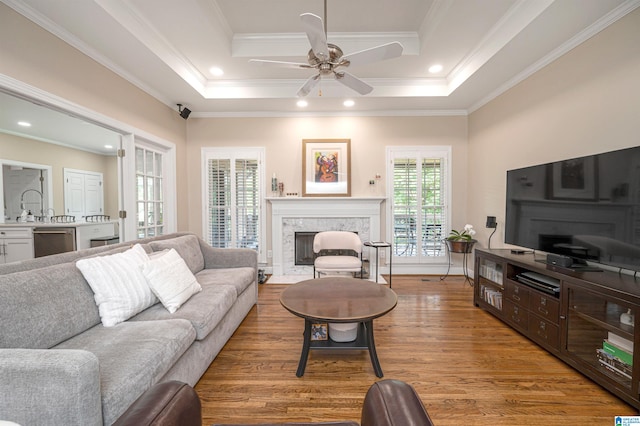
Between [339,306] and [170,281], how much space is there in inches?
50.9

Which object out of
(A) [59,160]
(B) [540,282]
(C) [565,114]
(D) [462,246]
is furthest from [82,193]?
(C) [565,114]

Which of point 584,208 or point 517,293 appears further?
point 517,293

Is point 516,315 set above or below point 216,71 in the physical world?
below

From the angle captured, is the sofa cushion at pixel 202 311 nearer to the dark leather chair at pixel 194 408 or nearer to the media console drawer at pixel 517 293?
the dark leather chair at pixel 194 408

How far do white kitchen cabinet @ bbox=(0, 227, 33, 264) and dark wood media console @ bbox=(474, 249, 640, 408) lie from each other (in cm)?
621

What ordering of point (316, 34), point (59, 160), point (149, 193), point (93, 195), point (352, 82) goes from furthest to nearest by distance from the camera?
1. point (93, 195)
2. point (59, 160)
3. point (149, 193)
4. point (352, 82)
5. point (316, 34)

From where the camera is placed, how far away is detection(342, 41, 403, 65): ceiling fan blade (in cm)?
203

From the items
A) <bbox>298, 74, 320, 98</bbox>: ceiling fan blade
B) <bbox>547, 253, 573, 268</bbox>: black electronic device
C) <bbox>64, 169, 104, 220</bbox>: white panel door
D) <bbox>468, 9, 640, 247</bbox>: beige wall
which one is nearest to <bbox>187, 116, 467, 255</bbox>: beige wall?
<bbox>468, 9, 640, 247</bbox>: beige wall

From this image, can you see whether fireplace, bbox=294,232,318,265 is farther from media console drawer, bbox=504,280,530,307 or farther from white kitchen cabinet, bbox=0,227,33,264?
white kitchen cabinet, bbox=0,227,33,264

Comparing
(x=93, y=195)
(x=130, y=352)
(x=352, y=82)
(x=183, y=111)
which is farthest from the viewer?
(x=93, y=195)

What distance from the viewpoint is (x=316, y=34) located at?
1846mm

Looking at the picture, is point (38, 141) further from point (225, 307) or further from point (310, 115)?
point (225, 307)

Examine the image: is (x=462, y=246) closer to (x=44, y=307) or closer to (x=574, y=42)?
(x=574, y=42)

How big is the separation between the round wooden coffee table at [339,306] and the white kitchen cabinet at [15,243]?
430cm
